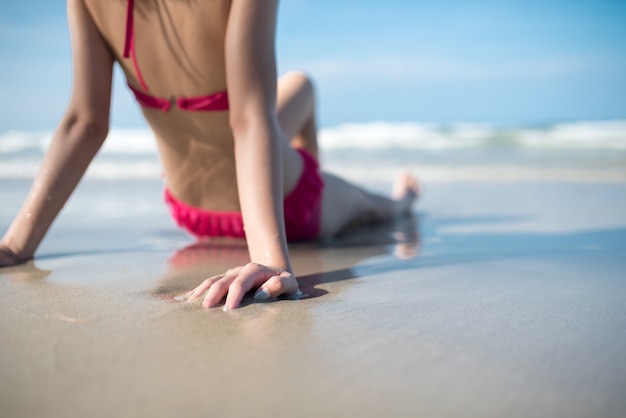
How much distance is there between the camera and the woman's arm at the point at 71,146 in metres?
1.79

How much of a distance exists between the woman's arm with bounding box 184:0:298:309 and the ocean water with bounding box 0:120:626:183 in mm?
3683

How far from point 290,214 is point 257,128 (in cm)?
67

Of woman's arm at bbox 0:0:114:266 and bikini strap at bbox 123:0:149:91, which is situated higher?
bikini strap at bbox 123:0:149:91

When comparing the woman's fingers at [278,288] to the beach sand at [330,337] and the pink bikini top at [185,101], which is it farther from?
the pink bikini top at [185,101]

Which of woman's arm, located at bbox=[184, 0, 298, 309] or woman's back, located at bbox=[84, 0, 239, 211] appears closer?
woman's arm, located at bbox=[184, 0, 298, 309]

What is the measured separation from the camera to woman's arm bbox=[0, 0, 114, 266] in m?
1.79

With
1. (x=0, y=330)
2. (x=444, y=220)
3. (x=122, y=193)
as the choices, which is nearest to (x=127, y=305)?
(x=0, y=330)

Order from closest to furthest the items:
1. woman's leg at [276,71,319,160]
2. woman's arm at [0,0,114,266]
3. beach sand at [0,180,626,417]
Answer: beach sand at [0,180,626,417] < woman's arm at [0,0,114,266] < woman's leg at [276,71,319,160]

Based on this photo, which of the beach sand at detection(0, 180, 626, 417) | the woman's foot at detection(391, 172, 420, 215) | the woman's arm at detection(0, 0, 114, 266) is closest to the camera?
the beach sand at detection(0, 180, 626, 417)

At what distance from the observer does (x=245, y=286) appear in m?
1.29

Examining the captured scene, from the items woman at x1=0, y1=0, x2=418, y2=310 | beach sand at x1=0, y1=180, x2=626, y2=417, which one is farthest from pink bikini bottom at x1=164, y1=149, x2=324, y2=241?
beach sand at x1=0, y1=180, x2=626, y2=417

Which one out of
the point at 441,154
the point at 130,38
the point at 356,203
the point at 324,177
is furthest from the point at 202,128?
the point at 441,154

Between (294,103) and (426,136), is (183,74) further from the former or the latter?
(426,136)

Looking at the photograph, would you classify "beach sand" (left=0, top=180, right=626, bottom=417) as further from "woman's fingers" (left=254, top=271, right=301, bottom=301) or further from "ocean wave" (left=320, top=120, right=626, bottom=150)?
"ocean wave" (left=320, top=120, right=626, bottom=150)
